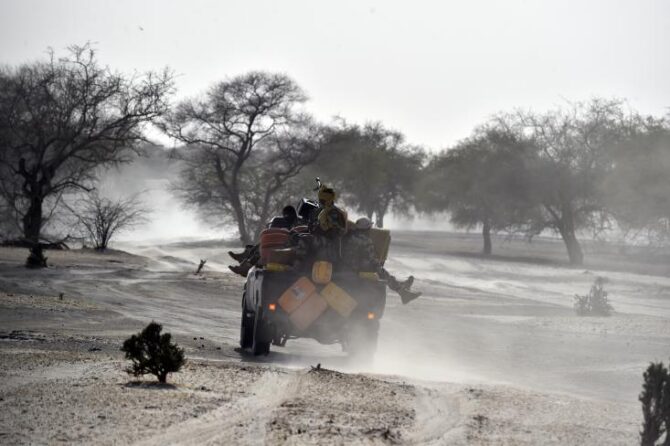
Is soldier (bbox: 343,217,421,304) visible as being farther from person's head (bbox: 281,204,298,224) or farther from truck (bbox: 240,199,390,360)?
person's head (bbox: 281,204,298,224)

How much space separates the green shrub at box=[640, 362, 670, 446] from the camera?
7738 millimetres

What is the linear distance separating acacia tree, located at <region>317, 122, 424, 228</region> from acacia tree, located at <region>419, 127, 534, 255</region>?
4.68 meters

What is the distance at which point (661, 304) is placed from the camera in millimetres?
34000

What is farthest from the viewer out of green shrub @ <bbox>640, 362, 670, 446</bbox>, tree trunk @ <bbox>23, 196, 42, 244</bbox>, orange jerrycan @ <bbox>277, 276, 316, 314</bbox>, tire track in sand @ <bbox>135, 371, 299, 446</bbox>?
tree trunk @ <bbox>23, 196, 42, 244</bbox>

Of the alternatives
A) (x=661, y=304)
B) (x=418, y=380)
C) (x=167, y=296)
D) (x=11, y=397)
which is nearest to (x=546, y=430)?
(x=418, y=380)

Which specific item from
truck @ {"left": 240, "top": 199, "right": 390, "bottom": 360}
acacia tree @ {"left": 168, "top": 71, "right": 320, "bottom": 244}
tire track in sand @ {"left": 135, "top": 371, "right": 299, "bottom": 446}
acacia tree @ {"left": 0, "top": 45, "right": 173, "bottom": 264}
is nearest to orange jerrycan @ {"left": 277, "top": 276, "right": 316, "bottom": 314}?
truck @ {"left": 240, "top": 199, "right": 390, "bottom": 360}

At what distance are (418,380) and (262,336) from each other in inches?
113

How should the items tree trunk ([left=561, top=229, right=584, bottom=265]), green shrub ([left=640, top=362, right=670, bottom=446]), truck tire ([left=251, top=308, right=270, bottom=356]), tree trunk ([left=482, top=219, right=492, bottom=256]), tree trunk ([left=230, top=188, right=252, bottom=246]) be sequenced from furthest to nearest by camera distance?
tree trunk ([left=482, top=219, right=492, bottom=256]), tree trunk ([left=561, top=229, right=584, bottom=265]), tree trunk ([left=230, top=188, right=252, bottom=246]), truck tire ([left=251, top=308, right=270, bottom=356]), green shrub ([left=640, top=362, right=670, bottom=446])

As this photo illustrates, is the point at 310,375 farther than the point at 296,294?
No

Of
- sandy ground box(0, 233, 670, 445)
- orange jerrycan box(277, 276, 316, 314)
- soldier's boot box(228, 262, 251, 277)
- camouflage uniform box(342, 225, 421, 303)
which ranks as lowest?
sandy ground box(0, 233, 670, 445)

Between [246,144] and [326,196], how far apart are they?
133 feet

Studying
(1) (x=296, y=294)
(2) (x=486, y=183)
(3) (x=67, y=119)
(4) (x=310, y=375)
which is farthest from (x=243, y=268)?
(2) (x=486, y=183)

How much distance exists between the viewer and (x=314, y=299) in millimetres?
13789

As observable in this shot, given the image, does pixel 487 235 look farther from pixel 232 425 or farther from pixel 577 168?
pixel 232 425
